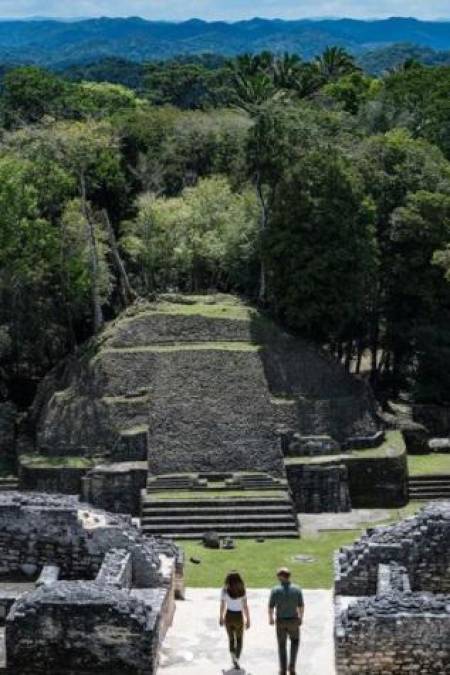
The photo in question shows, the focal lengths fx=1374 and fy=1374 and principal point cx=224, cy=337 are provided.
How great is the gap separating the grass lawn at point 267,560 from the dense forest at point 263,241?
10.6m

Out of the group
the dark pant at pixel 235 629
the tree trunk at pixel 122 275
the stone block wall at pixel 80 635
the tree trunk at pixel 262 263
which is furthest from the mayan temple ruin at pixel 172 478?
the tree trunk at pixel 122 275

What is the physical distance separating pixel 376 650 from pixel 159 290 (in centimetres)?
2918

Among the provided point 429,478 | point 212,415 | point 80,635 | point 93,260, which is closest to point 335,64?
point 93,260

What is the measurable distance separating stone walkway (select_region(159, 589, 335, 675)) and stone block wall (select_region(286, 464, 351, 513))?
10.3m

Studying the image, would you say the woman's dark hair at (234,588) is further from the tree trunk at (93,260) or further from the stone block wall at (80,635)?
the tree trunk at (93,260)

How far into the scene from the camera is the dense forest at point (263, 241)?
135 feet

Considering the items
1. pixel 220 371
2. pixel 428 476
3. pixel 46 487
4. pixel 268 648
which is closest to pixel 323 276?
pixel 220 371

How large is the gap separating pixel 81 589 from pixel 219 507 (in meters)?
12.8

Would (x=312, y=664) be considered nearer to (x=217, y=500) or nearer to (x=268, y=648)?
(x=268, y=648)

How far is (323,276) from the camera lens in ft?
134

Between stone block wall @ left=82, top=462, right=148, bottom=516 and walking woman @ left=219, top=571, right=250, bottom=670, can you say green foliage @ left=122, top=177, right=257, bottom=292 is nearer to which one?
stone block wall @ left=82, top=462, right=148, bottom=516

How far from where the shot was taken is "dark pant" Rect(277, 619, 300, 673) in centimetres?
1977

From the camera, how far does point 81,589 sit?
2109cm

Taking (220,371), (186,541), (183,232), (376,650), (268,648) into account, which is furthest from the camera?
(183,232)
